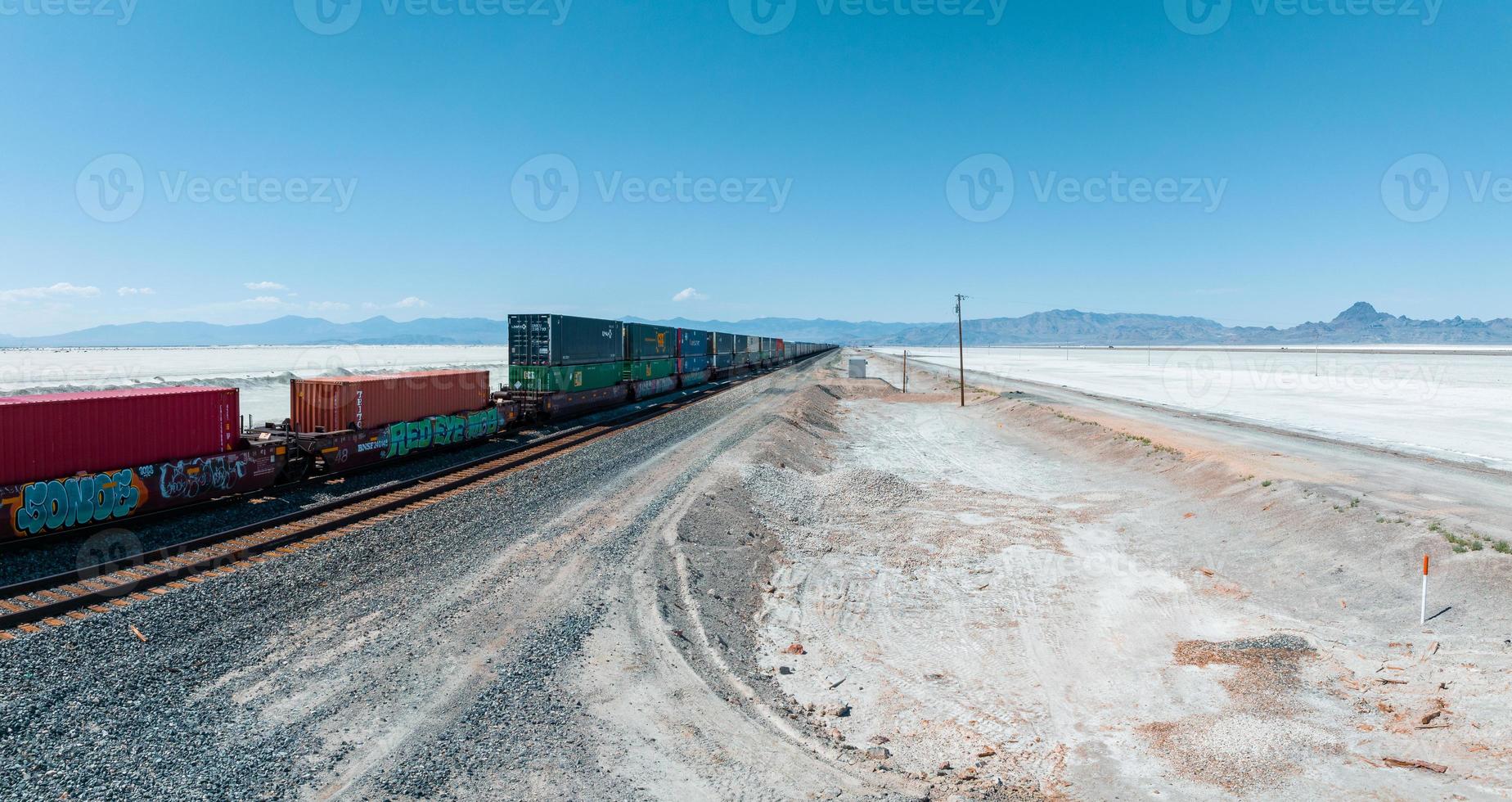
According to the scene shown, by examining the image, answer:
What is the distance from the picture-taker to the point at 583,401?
115 ft

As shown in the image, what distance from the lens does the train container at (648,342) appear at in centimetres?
4331

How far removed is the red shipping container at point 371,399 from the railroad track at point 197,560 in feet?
10.6

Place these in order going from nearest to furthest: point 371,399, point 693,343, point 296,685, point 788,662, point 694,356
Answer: point 296,685
point 788,662
point 371,399
point 694,356
point 693,343

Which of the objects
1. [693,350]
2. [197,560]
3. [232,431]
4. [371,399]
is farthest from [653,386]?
[197,560]

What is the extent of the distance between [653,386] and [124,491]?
3320 centimetres

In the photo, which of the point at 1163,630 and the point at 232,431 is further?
the point at 232,431

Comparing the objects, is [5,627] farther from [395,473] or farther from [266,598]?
[395,473]

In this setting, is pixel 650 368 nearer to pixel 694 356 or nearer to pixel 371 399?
pixel 694 356

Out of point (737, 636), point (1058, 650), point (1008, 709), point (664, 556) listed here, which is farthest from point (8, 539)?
point (1058, 650)

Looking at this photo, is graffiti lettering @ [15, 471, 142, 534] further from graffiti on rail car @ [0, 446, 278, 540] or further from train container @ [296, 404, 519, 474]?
train container @ [296, 404, 519, 474]

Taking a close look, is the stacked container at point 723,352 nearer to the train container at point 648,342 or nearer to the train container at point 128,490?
the train container at point 648,342

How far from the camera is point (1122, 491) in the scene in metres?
22.5

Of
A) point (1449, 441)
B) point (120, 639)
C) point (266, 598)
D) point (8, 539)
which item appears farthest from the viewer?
point (1449, 441)

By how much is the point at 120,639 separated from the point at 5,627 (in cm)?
189
